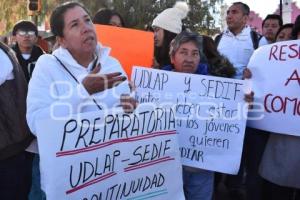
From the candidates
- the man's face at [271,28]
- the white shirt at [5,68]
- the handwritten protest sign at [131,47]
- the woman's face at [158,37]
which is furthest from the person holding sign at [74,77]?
the man's face at [271,28]

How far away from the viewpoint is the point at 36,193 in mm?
3051

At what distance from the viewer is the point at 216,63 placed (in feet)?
12.1

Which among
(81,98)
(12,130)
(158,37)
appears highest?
(158,37)

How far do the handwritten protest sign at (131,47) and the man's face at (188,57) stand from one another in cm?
64

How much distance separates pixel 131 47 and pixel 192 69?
2.65 feet

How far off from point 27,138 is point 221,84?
143 cm

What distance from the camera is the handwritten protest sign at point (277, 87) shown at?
3043 mm

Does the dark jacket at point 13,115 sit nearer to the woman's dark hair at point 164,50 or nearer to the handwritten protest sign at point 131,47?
the handwritten protest sign at point 131,47

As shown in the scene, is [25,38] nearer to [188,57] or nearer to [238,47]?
[238,47]

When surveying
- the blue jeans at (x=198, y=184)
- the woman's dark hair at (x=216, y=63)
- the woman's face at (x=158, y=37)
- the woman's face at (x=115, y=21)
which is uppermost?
the woman's face at (x=115, y=21)

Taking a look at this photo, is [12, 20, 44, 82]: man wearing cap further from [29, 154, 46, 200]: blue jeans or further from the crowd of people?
[29, 154, 46, 200]: blue jeans

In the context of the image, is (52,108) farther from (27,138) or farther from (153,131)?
(153,131)

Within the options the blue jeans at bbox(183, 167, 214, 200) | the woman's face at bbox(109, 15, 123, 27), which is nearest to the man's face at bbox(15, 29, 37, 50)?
the woman's face at bbox(109, 15, 123, 27)

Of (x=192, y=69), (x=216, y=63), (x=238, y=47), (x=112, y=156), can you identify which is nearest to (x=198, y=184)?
(x=192, y=69)
